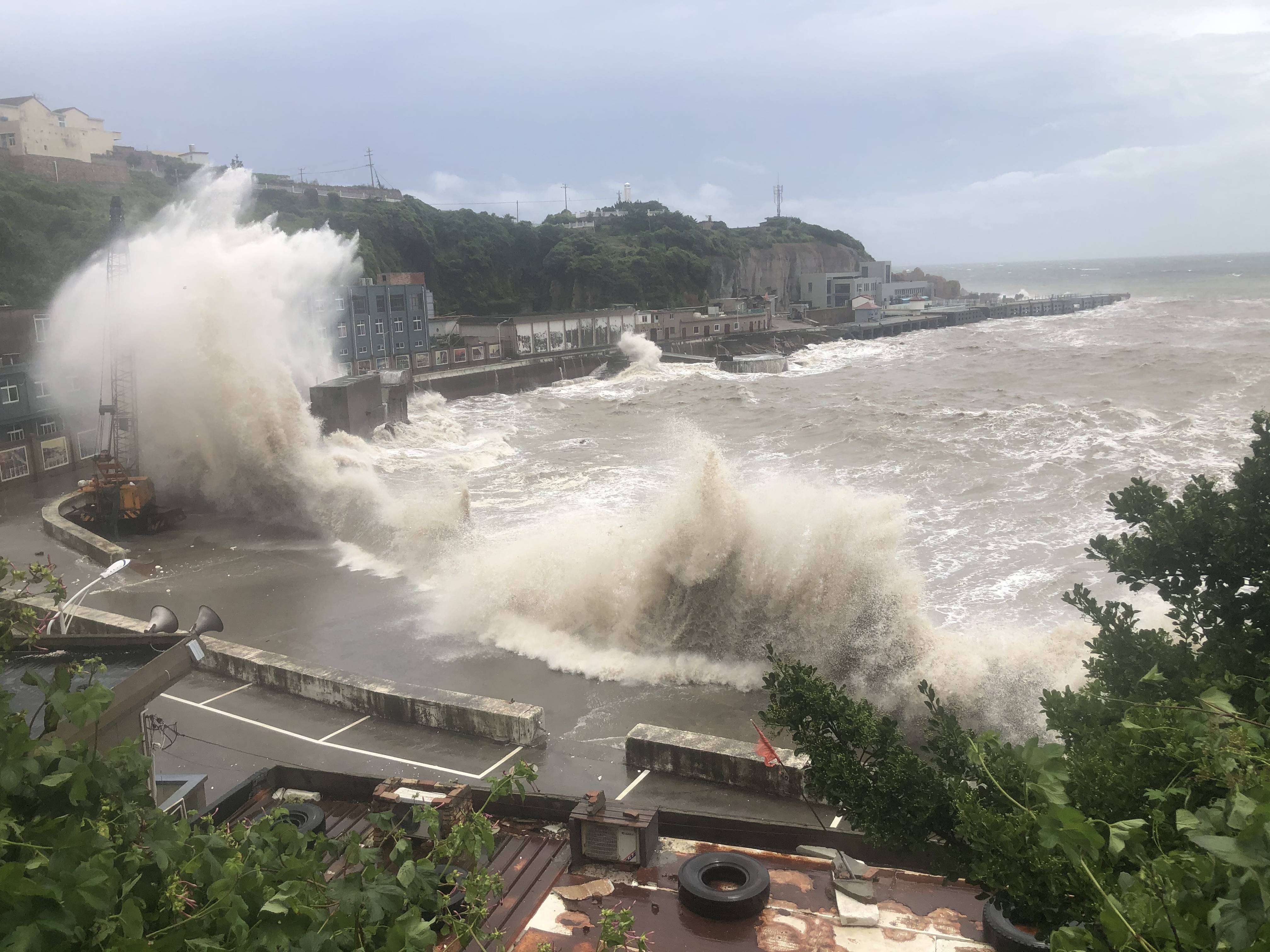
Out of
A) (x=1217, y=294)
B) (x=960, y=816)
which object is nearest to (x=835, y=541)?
(x=960, y=816)

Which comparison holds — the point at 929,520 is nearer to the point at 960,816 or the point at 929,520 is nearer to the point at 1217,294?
the point at 960,816

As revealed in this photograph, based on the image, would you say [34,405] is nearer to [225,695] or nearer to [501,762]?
[225,695]

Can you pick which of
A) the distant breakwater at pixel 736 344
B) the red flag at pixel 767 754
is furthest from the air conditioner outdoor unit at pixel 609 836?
the distant breakwater at pixel 736 344

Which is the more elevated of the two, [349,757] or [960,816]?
[960,816]

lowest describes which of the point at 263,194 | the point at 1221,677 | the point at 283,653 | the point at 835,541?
the point at 283,653

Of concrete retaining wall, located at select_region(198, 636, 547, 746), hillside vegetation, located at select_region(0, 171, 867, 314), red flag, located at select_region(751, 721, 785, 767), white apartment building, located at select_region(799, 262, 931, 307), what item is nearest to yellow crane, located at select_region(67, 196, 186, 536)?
concrete retaining wall, located at select_region(198, 636, 547, 746)

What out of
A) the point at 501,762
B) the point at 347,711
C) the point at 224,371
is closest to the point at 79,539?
the point at 224,371
